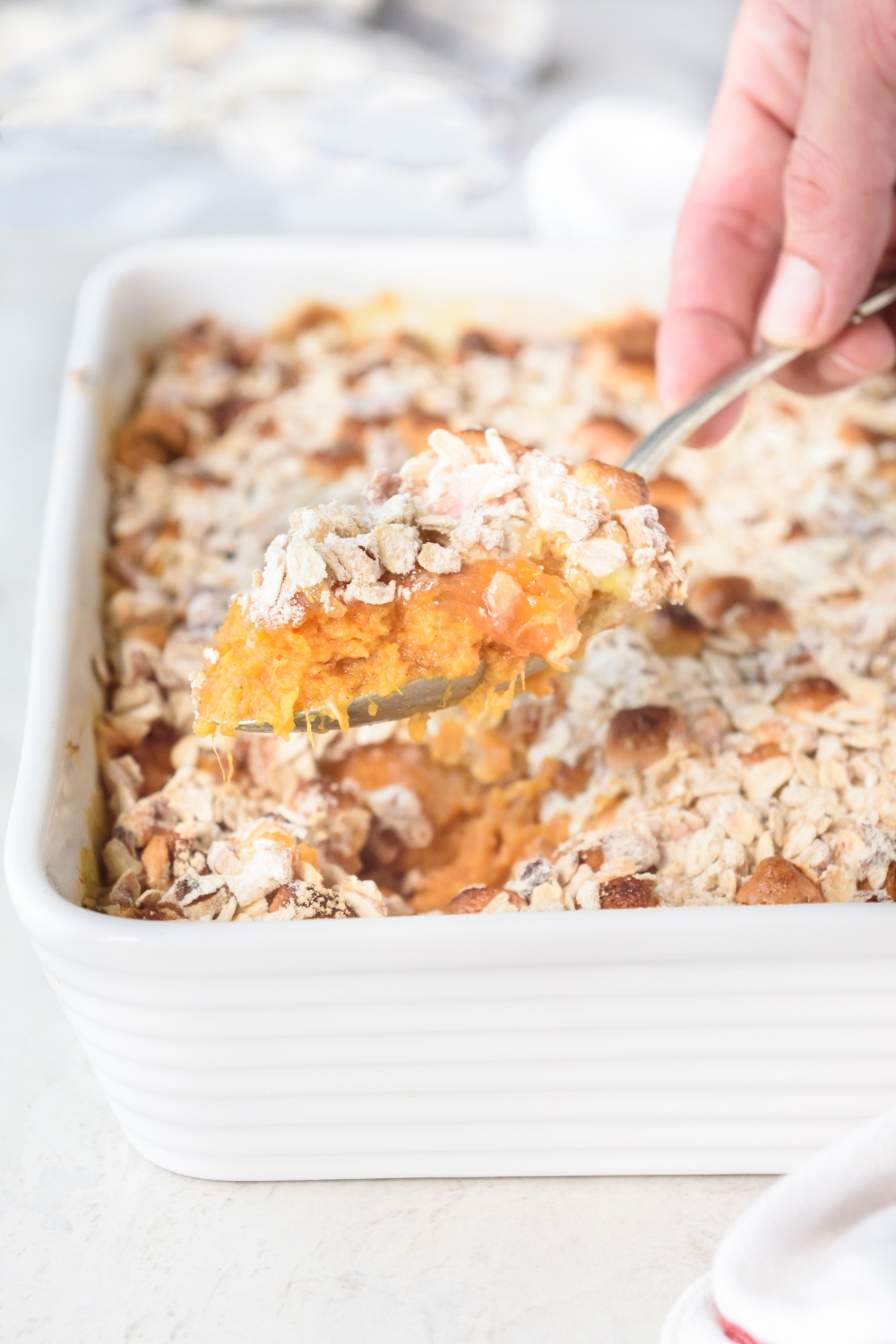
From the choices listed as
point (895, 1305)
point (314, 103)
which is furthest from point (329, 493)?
point (314, 103)

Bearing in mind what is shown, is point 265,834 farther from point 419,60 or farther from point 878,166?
point 419,60

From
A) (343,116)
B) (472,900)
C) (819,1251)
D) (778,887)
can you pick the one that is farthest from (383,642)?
(343,116)

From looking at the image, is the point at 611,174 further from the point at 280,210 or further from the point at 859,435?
the point at 859,435

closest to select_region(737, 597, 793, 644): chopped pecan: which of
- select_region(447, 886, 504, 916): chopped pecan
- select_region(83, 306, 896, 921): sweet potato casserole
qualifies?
select_region(83, 306, 896, 921): sweet potato casserole

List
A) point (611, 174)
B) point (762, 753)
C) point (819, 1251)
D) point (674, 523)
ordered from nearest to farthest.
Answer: point (819, 1251) < point (762, 753) < point (674, 523) < point (611, 174)

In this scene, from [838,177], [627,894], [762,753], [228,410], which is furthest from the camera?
[228,410]

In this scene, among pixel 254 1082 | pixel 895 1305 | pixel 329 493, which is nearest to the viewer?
pixel 895 1305
